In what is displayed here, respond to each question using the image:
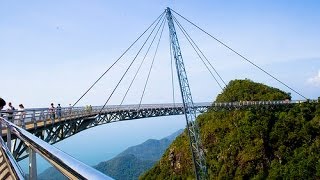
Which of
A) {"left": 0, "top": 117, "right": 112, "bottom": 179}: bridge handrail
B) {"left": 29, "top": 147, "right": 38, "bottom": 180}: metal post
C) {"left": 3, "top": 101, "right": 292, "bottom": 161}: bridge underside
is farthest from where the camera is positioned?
{"left": 3, "top": 101, "right": 292, "bottom": 161}: bridge underside

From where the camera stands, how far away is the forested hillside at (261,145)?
234ft

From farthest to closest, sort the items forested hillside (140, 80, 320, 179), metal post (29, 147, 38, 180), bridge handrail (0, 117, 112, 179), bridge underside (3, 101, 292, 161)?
forested hillside (140, 80, 320, 179) < bridge underside (3, 101, 292, 161) < metal post (29, 147, 38, 180) < bridge handrail (0, 117, 112, 179)

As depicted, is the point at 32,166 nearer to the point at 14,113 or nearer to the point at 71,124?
the point at 14,113

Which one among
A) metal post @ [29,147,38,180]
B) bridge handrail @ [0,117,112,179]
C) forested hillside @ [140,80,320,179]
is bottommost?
forested hillside @ [140,80,320,179]

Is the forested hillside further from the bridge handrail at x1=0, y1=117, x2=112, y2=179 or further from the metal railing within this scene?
the bridge handrail at x1=0, y1=117, x2=112, y2=179

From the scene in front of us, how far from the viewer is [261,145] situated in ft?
251

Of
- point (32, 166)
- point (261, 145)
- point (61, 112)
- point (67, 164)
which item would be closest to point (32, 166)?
point (32, 166)

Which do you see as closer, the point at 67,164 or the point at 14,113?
the point at 67,164

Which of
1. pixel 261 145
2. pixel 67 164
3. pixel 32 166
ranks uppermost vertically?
pixel 67 164

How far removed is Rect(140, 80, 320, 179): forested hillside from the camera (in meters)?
71.3

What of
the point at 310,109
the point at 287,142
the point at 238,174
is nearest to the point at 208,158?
the point at 238,174

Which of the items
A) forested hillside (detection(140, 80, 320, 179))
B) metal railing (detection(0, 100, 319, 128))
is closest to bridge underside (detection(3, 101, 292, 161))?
metal railing (detection(0, 100, 319, 128))

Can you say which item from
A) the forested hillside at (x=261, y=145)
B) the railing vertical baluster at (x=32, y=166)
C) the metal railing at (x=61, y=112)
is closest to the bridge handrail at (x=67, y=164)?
the railing vertical baluster at (x=32, y=166)

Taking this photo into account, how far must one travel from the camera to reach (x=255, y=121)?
8181 cm
